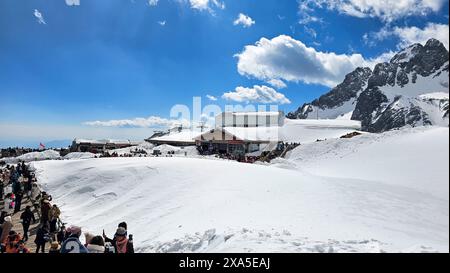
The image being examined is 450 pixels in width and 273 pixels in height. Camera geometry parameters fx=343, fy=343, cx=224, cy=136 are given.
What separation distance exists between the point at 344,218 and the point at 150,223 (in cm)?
719

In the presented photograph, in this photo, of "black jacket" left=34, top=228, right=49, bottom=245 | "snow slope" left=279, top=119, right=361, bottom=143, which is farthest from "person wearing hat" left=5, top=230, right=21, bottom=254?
"snow slope" left=279, top=119, right=361, bottom=143

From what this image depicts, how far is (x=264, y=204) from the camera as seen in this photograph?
11516 millimetres

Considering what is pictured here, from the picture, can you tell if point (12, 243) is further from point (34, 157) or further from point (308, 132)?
point (308, 132)

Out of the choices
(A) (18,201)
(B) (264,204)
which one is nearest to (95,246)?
(B) (264,204)

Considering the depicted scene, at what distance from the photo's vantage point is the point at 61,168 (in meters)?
28.0

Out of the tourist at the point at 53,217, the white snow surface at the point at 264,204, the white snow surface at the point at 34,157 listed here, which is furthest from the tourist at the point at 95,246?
the white snow surface at the point at 34,157

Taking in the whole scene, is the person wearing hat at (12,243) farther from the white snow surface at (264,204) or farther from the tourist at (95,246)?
the white snow surface at (264,204)

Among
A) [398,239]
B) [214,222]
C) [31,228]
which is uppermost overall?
[398,239]

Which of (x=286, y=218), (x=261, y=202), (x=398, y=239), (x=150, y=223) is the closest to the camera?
(x=398, y=239)

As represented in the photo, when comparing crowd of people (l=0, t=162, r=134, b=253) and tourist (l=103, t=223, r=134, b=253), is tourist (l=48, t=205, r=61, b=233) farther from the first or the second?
tourist (l=103, t=223, r=134, b=253)

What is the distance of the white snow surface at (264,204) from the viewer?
5566 mm

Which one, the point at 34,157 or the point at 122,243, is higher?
the point at 34,157
